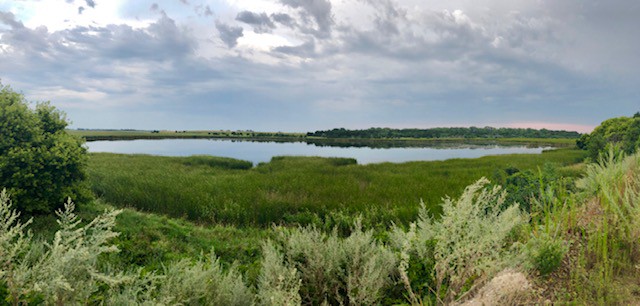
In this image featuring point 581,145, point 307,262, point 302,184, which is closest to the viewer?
point 307,262

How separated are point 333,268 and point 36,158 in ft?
29.9

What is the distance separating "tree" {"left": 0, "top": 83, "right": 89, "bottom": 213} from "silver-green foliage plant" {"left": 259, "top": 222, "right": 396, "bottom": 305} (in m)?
8.05

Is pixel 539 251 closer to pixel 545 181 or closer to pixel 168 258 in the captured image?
pixel 545 181

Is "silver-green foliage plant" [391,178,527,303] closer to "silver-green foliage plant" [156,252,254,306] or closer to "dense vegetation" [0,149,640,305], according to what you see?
"dense vegetation" [0,149,640,305]

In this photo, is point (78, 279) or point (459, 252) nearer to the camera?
point (78, 279)

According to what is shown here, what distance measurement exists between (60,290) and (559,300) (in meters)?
4.41

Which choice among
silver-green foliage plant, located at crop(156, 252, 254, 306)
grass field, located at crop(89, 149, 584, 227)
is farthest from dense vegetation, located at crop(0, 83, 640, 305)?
grass field, located at crop(89, 149, 584, 227)

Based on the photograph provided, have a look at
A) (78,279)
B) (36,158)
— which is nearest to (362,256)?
(78,279)

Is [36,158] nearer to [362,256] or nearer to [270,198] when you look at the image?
[270,198]

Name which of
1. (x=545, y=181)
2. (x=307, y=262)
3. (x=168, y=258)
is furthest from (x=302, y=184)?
(x=307, y=262)

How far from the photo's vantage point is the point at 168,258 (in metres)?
6.99

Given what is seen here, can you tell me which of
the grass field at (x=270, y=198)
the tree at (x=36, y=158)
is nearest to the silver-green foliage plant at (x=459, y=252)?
the grass field at (x=270, y=198)

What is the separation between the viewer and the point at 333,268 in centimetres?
390

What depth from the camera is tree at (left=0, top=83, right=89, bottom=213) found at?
→ 27.2 ft
